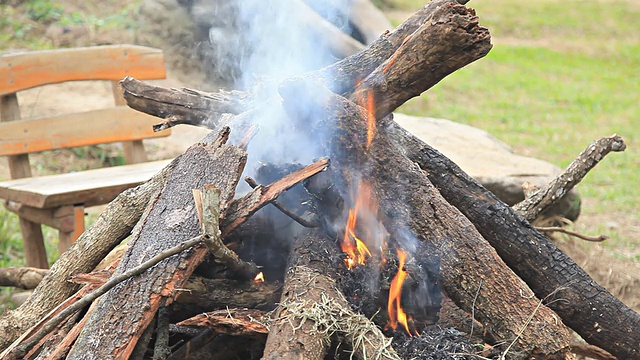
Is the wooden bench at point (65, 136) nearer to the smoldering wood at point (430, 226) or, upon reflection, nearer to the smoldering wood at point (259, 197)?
the smoldering wood at point (259, 197)

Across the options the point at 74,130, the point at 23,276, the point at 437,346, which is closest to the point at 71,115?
the point at 74,130

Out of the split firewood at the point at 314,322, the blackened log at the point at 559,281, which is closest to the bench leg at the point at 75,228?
the split firewood at the point at 314,322

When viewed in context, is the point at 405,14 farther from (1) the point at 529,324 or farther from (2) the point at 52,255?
(1) the point at 529,324

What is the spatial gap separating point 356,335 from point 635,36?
1493 centimetres

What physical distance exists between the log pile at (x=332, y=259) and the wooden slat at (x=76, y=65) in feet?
7.38

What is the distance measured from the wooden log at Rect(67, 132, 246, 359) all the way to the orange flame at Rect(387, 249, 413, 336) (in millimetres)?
703

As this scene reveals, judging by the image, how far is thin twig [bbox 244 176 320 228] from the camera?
277 centimetres

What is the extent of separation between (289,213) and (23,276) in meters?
1.80

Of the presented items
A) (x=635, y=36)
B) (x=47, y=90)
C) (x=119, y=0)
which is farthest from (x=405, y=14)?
(x=47, y=90)

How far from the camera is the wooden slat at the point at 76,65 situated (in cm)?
500

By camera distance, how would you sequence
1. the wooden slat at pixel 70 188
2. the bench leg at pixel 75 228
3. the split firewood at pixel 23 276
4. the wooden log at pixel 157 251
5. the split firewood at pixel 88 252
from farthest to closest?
the bench leg at pixel 75 228
the wooden slat at pixel 70 188
the split firewood at pixel 23 276
the split firewood at pixel 88 252
the wooden log at pixel 157 251

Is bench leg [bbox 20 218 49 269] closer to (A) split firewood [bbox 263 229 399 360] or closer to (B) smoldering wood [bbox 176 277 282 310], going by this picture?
(B) smoldering wood [bbox 176 277 282 310]

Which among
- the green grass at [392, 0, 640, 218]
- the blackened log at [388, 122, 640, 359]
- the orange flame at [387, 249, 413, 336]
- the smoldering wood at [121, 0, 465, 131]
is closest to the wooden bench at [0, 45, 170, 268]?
the smoldering wood at [121, 0, 465, 131]

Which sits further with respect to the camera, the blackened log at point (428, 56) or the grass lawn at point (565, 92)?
the grass lawn at point (565, 92)
